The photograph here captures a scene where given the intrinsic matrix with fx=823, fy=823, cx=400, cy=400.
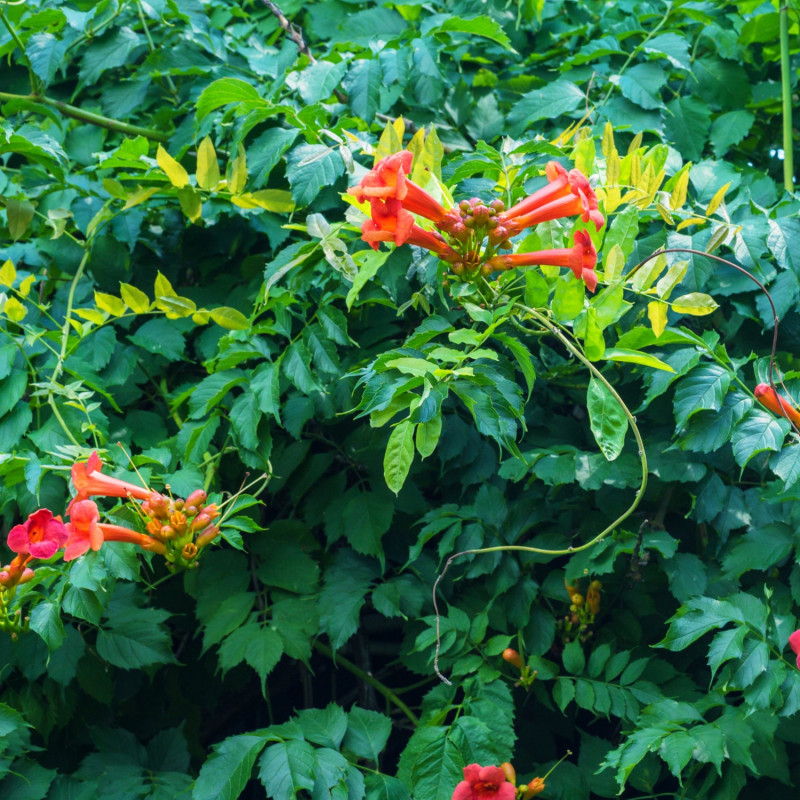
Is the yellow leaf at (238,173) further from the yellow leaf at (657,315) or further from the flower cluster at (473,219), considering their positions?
the yellow leaf at (657,315)

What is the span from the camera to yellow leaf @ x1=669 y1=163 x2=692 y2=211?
2.14m

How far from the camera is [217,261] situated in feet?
9.46

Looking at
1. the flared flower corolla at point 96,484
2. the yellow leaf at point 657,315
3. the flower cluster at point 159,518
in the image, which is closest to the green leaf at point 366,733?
the flower cluster at point 159,518

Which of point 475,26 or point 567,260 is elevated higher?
point 475,26

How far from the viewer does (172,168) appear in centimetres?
236

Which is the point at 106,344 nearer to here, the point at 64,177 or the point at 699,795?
the point at 64,177

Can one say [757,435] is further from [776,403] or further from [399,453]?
[399,453]

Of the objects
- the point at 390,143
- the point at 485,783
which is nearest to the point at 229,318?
the point at 390,143

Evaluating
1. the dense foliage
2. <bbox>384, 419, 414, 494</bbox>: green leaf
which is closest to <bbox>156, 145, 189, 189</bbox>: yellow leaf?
the dense foliage

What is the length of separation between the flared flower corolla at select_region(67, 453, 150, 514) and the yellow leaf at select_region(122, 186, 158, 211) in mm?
930

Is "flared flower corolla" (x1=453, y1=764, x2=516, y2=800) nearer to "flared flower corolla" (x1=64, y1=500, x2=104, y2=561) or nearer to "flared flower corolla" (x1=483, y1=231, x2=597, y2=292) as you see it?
"flared flower corolla" (x1=64, y1=500, x2=104, y2=561)

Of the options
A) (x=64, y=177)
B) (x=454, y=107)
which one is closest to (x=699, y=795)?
(x=454, y=107)

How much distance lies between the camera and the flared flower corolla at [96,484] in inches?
73.4

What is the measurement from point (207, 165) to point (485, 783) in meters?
1.79
